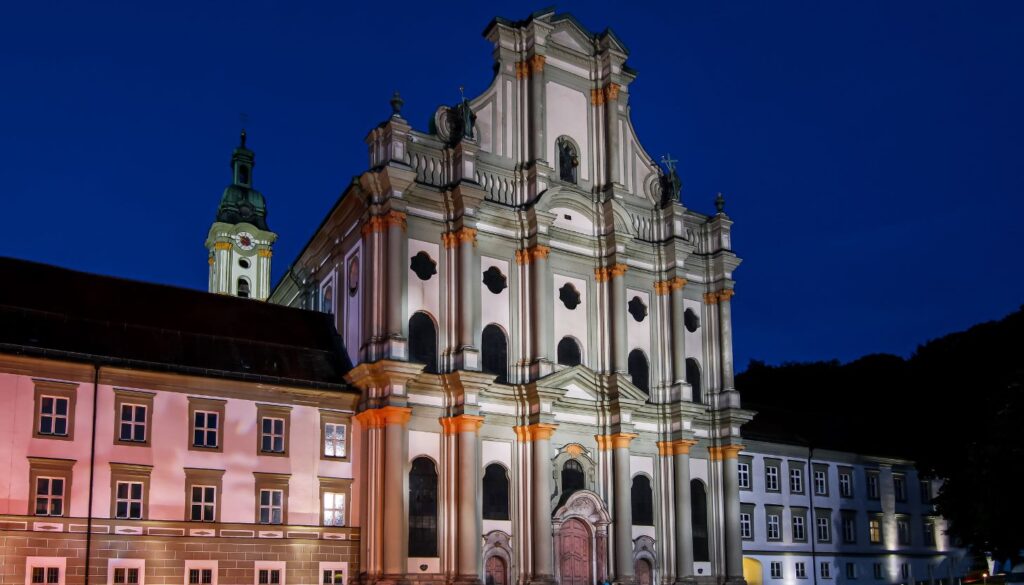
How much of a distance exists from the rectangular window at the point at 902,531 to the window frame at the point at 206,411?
126 feet

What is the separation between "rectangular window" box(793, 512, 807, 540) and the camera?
178 ft

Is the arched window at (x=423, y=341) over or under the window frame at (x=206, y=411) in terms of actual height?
over

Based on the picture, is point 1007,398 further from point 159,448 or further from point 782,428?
point 159,448

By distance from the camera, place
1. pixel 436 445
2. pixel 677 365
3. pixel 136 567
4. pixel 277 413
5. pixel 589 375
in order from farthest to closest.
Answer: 1. pixel 677 365
2. pixel 589 375
3. pixel 436 445
4. pixel 277 413
5. pixel 136 567

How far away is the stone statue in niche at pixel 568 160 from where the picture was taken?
4584 centimetres

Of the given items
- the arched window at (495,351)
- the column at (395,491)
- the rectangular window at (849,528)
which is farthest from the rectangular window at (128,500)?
the rectangular window at (849,528)

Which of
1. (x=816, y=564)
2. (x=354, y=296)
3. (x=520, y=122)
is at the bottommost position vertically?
(x=816, y=564)

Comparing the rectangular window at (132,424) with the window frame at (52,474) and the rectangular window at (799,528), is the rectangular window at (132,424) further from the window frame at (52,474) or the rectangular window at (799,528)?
the rectangular window at (799,528)

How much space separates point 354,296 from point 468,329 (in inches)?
179

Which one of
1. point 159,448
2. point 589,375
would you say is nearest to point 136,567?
point 159,448

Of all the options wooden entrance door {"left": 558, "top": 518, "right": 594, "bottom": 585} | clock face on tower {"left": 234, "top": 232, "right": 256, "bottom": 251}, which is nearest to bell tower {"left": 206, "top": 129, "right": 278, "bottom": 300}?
clock face on tower {"left": 234, "top": 232, "right": 256, "bottom": 251}

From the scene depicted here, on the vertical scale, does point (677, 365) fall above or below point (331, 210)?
below

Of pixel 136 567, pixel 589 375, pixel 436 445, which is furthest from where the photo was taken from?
pixel 589 375

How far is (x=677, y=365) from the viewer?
45.9 meters
